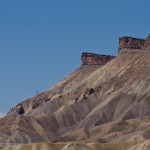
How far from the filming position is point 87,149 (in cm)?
14938

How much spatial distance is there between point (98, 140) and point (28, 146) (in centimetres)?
4516

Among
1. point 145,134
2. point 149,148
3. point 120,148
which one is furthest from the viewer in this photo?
point 145,134

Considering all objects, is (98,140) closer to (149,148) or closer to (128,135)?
(128,135)

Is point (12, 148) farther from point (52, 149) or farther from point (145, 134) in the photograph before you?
point (145, 134)

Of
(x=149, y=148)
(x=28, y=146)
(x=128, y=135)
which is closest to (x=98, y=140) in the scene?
(x=128, y=135)

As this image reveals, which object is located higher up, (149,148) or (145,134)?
(145,134)

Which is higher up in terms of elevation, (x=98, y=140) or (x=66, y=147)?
(x=98, y=140)

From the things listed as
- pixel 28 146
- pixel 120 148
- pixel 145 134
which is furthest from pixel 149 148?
pixel 145 134

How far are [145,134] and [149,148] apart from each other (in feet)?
156

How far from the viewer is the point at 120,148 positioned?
154m

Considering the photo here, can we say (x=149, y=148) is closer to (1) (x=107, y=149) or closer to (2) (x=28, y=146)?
(1) (x=107, y=149)

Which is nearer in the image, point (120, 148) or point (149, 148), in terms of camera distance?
point (149, 148)

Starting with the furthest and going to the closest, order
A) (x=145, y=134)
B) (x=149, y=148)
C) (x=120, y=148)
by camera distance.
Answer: (x=145, y=134) → (x=120, y=148) → (x=149, y=148)

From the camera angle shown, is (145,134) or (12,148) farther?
(145,134)
